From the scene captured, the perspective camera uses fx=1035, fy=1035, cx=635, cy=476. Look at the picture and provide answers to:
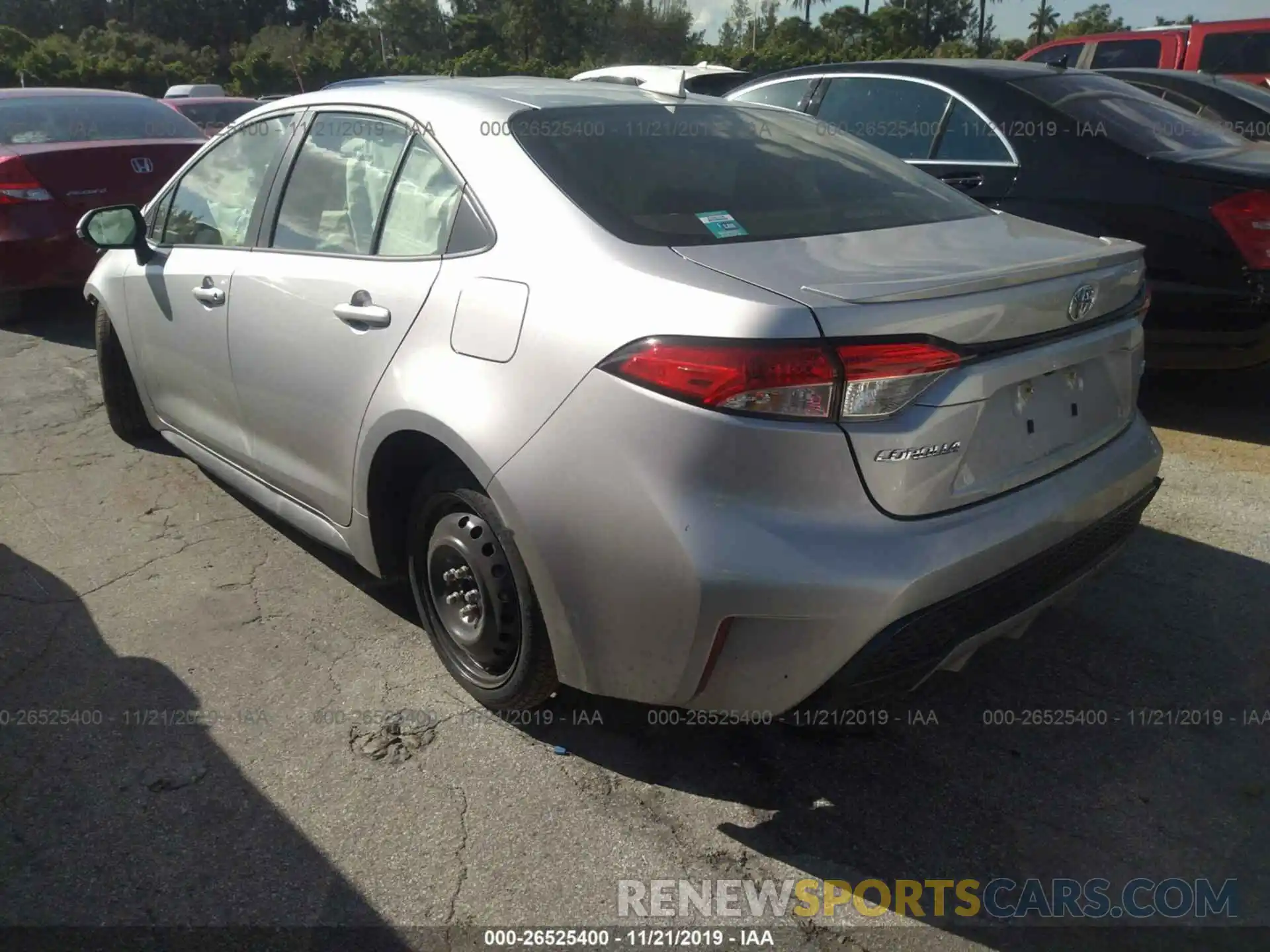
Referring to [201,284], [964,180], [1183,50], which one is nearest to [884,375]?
[201,284]

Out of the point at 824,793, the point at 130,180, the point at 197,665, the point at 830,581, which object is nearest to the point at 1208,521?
the point at 824,793

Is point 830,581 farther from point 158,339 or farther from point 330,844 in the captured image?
point 158,339

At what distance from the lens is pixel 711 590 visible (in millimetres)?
2070

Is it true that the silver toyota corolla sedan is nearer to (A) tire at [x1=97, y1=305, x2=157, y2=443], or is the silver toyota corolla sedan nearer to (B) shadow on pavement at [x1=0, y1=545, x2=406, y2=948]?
(B) shadow on pavement at [x1=0, y1=545, x2=406, y2=948]

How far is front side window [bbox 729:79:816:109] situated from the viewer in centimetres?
620

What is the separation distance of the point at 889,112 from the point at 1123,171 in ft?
4.72

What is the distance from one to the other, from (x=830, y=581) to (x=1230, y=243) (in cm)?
347

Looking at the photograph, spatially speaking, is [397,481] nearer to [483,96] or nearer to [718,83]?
[483,96]

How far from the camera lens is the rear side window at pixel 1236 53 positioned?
10445mm

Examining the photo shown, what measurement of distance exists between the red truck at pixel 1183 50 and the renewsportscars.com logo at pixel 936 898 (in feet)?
32.3

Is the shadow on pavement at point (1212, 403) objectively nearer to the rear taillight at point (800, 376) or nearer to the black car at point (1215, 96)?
the black car at point (1215, 96)

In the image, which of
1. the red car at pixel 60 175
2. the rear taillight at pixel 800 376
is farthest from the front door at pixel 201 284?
the red car at pixel 60 175

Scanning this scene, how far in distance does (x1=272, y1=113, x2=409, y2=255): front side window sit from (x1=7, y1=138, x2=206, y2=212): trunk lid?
3.91m

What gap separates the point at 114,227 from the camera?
3.94 meters
